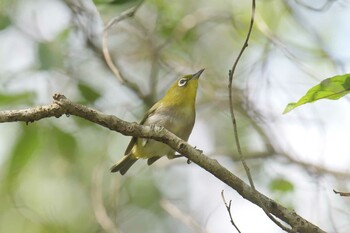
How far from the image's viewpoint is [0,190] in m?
5.79

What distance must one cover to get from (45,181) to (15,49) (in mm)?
1847

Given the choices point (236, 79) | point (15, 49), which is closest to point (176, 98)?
point (236, 79)

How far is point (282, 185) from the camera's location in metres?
4.66

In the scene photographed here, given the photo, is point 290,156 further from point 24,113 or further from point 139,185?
point 24,113

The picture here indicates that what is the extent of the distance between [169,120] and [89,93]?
66 centimetres

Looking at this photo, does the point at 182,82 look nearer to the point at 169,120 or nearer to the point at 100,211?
the point at 169,120

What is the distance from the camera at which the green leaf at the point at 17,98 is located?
359cm

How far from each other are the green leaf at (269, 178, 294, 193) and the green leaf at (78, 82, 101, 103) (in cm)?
139

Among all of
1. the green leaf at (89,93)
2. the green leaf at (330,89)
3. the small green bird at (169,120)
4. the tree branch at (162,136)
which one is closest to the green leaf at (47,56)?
the green leaf at (89,93)

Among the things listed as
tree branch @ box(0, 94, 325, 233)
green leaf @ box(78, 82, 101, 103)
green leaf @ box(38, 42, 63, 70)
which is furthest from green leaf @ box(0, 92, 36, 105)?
tree branch @ box(0, 94, 325, 233)

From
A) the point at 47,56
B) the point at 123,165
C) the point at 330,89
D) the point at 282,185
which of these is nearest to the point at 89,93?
the point at 47,56

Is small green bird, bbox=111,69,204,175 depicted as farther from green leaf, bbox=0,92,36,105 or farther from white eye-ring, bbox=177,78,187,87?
green leaf, bbox=0,92,36,105

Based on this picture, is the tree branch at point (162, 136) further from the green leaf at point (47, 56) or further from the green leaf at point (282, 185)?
the green leaf at point (282, 185)

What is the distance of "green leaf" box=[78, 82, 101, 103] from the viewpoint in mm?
4234
